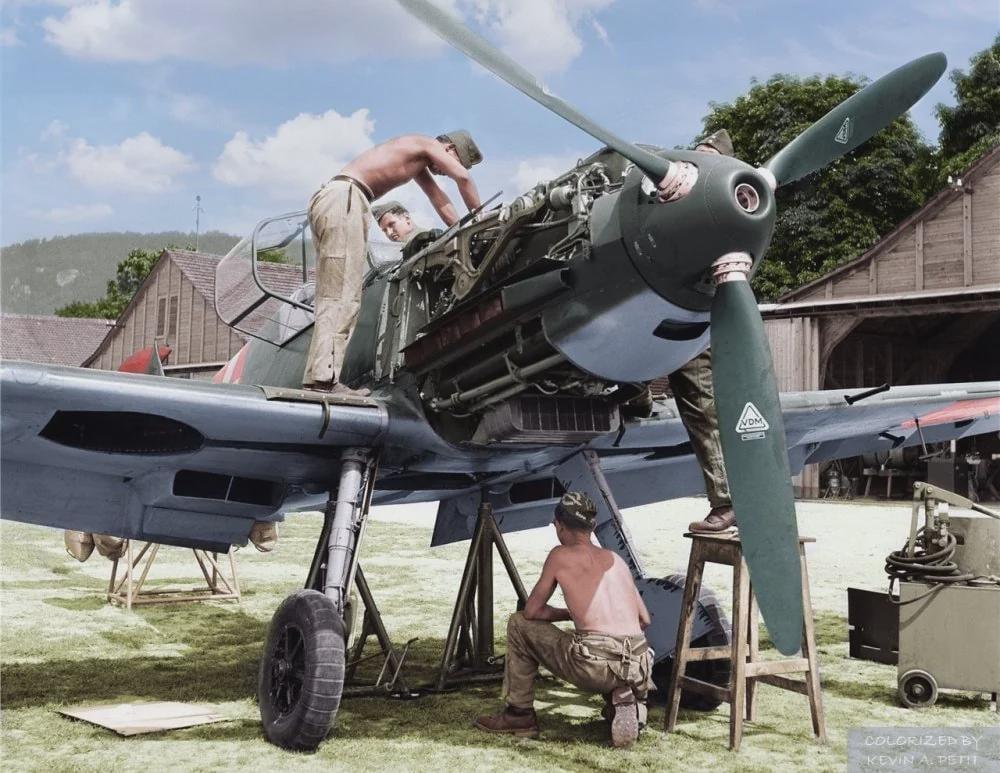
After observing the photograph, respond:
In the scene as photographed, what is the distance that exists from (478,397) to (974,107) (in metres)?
37.0

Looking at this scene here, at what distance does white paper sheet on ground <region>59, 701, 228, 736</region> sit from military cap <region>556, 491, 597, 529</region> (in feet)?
7.20

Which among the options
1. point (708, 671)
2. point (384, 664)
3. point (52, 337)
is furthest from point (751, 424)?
point (52, 337)

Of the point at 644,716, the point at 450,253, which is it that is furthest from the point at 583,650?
the point at 450,253

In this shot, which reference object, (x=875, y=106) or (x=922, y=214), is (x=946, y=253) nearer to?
(x=922, y=214)

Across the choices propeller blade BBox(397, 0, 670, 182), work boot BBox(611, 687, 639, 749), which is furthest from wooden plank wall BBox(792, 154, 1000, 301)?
propeller blade BBox(397, 0, 670, 182)

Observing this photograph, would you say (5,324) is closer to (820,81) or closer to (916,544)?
(820,81)

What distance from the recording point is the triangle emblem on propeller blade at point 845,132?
5.11 m

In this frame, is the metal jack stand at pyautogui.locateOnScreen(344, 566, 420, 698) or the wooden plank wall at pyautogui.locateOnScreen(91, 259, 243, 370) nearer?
the metal jack stand at pyautogui.locateOnScreen(344, 566, 420, 698)

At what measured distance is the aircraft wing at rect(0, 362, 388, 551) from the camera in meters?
4.88

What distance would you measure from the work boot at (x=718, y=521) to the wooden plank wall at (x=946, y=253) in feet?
65.0

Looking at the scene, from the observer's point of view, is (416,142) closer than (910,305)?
Yes

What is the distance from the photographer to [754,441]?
4348 millimetres

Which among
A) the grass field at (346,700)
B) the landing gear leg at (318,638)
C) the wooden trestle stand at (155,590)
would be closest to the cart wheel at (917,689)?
the grass field at (346,700)

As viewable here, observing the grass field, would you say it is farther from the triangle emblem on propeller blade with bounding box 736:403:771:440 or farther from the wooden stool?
the triangle emblem on propeller blade with bounding box 736:403:771:440
